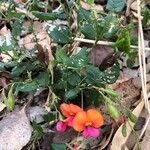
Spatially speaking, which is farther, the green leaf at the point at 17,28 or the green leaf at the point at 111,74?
the green leaf at the point at 17,28

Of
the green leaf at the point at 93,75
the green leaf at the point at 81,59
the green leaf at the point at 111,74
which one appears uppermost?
the green leaf at the point at 81,59

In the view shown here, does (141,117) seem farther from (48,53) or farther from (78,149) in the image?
(48,53)

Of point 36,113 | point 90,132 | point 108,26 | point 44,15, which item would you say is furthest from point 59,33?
point 90,132

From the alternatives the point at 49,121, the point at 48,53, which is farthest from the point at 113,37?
the point at 49,121

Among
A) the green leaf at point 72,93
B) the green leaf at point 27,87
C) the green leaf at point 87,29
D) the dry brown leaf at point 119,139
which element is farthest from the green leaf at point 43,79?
the dry brown leaf at point 119,139

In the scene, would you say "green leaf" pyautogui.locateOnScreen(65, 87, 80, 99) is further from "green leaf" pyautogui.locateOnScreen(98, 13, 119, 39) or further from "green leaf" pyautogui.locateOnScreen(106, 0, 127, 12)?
"green leaf" pyautogui.locateOnScreen(106, 0, 127, 12)

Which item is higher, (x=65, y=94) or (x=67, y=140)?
(x=65, y=94)

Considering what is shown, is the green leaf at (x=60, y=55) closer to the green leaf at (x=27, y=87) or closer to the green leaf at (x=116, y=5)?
the green leaf at (x=27, y=87)
